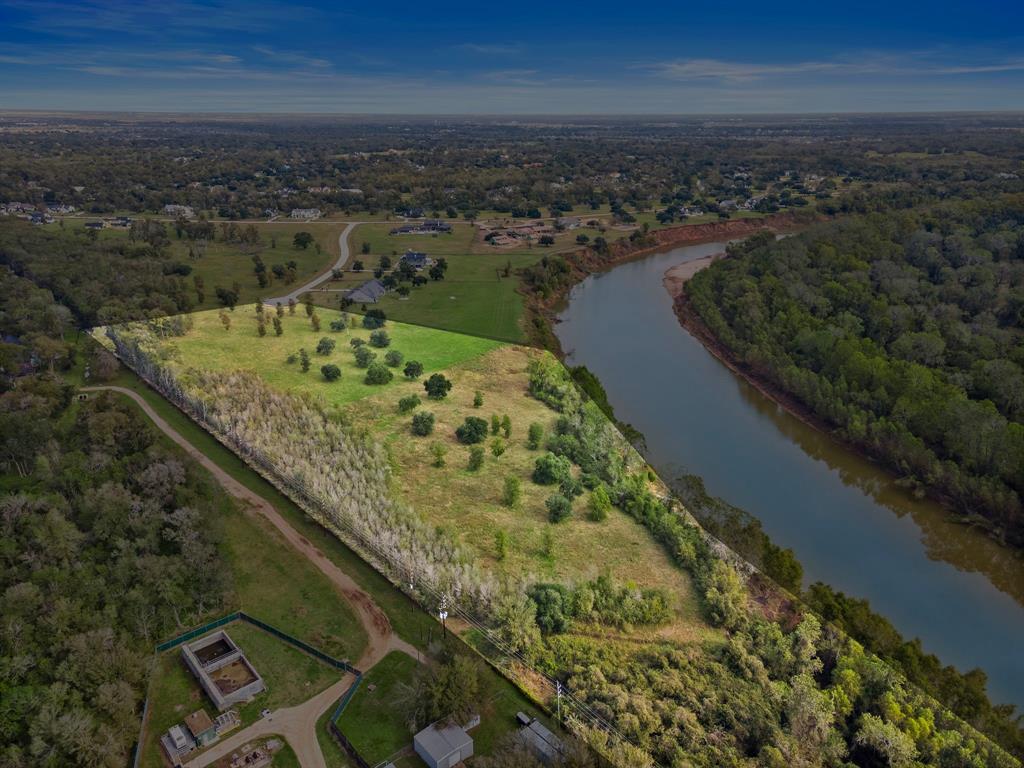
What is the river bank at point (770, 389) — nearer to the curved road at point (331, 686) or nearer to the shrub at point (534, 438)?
the shrub at point (534, 438)

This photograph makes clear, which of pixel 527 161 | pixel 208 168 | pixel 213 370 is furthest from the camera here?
pixel 527 161

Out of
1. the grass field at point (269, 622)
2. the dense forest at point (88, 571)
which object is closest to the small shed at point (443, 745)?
the grass field at point (269, 622)

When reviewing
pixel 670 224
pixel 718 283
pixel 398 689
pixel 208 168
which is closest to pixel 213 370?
pixel 398 689

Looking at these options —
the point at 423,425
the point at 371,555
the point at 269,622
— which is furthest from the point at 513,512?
the point at 269,622

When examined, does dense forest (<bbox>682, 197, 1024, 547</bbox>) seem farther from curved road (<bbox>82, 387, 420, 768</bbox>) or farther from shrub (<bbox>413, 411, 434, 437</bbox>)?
curved road (<bbox>82, 387, 420, 768</bbox>)

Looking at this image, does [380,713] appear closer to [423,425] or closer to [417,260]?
[423,425]

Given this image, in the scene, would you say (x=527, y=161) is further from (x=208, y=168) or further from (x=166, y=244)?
(x=166, y=244)

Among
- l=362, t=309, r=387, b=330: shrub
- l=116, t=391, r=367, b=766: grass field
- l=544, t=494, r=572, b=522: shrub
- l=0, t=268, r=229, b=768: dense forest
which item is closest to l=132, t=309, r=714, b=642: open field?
l=544, t=494, r=572, b=522: shrub
